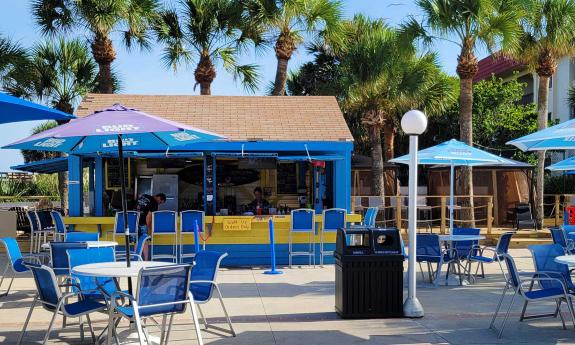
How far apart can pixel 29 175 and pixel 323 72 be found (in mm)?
14908

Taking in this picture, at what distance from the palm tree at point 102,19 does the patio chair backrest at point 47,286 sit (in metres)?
14.5

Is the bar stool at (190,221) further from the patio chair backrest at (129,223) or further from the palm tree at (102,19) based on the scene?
the palm tree at (102,19)

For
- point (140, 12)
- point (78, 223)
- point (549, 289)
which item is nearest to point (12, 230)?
point (78, 223)

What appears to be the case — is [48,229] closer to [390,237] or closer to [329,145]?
[329,145]

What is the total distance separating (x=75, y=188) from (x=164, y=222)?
8.14 feet

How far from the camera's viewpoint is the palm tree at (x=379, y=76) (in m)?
21.1

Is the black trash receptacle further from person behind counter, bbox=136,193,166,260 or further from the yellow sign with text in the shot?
person behind counter, bbox=136,193,166,260

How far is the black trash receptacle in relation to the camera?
8352 mm

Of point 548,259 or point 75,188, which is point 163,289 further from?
point 75,188

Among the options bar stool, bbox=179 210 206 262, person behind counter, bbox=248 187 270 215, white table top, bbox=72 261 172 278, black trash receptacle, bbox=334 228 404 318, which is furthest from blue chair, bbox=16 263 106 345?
person behind counter, bbox=248 187 270 215

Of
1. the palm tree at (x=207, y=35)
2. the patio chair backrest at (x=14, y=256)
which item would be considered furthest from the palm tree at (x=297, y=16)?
the patio chair backrest at (x=14, y=256)

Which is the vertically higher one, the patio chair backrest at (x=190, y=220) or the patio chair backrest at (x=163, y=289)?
the patio chair backrest at (x=190, y=220)

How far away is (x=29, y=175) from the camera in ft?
104

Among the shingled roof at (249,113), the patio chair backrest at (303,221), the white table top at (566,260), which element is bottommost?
the white table top at (566,260)
